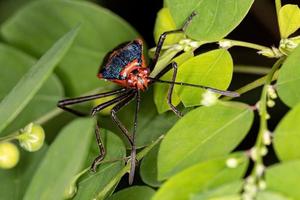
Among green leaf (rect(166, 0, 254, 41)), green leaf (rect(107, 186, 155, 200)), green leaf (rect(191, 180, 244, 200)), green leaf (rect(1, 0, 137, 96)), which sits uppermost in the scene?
green leaf (rect(1, 0, 137, 96))

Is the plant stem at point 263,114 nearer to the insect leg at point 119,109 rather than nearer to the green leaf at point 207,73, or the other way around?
the green leaf at point 207,73

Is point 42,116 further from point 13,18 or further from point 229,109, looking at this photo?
point 229,109

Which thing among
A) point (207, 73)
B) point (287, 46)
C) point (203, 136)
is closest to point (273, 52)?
point (287, 46)

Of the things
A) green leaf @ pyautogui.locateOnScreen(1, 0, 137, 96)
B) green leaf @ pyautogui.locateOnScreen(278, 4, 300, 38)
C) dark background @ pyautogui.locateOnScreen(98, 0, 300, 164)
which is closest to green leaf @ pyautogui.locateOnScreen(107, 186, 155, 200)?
green leaf @ pyautogui.locateOnScreen(278, 4, 300, 38)

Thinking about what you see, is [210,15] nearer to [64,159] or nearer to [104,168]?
[104,168]

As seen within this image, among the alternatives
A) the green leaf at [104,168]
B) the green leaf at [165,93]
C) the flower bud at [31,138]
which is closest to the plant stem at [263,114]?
the green leaf at [165,93]

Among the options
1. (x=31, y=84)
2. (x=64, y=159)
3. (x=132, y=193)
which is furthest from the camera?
(x=132, y=193)

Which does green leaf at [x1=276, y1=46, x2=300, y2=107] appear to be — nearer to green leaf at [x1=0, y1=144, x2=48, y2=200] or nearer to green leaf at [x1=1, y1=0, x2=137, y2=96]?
green leaf at [x1=0, y1=144, x2=48, y2=200]
